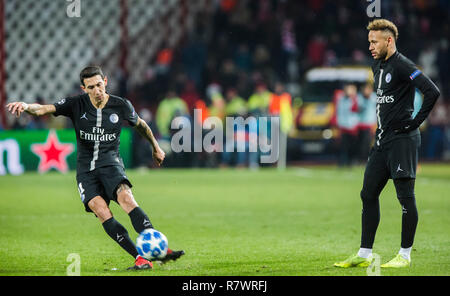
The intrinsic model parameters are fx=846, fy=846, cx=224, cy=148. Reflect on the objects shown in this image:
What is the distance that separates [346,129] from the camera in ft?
65.7

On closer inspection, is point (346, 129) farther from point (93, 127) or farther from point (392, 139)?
point (93, 127)

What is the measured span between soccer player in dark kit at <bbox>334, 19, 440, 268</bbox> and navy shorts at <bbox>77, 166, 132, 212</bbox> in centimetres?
199

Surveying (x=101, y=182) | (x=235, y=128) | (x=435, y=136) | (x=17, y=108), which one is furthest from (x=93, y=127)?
(x=435, y=136)

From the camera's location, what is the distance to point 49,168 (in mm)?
18578

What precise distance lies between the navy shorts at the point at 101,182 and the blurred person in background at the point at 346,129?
13213 mm

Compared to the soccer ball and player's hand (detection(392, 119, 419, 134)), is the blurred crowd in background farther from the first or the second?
the soccer ball

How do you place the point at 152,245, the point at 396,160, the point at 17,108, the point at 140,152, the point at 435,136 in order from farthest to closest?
the point at 435,136, the point at 140,152, the point at 396,160, the point at 17,108, the point at 152,245

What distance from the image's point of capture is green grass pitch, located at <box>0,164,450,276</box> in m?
Answer: 7.22

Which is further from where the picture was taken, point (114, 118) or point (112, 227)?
point (114, 118)

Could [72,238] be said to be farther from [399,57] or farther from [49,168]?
[49,168]

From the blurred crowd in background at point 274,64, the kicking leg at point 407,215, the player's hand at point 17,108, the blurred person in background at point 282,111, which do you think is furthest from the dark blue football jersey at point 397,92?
the blurred person in background at point 282,111

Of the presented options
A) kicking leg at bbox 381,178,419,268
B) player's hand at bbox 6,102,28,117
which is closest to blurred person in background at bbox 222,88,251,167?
kicking leg at bbox 381,178,419,268

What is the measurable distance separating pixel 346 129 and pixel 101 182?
529 inches
